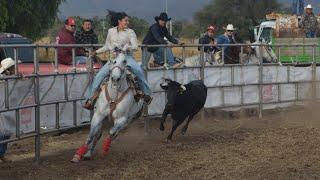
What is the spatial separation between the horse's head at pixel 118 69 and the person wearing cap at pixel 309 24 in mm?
15176

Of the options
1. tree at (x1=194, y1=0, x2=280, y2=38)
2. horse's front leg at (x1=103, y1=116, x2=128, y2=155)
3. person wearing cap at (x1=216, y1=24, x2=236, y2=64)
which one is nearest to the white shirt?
horse's front leg at (x1=103, y1=116, x2=128, y2=155)

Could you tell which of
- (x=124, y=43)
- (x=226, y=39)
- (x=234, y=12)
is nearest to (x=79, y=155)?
(x=124, y=43)

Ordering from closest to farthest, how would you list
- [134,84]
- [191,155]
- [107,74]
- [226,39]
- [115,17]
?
[107,74]
[134,84]
[191,155]
[115,17]
[226,39]

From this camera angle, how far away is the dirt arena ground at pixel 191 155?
8133 mm

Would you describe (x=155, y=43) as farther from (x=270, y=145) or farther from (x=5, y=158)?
(x=5, y=158)

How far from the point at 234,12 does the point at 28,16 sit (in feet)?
202

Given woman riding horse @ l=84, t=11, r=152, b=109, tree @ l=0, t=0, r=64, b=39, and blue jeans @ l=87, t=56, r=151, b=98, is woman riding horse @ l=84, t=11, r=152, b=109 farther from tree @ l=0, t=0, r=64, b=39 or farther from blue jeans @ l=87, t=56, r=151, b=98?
tree @ l=0, t=0, r=64, b=39

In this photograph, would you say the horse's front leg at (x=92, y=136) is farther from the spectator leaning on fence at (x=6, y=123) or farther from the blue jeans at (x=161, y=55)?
the blue jeans at (x=161, y=55)

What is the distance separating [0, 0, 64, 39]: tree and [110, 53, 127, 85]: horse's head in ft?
59.4

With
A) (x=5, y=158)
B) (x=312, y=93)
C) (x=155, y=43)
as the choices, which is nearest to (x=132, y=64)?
(x=5, y=158)

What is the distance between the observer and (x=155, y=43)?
12.8 metres

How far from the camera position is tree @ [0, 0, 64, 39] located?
27373mm

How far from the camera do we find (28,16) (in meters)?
29.5

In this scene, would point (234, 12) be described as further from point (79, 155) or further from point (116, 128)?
point (79, 155)
